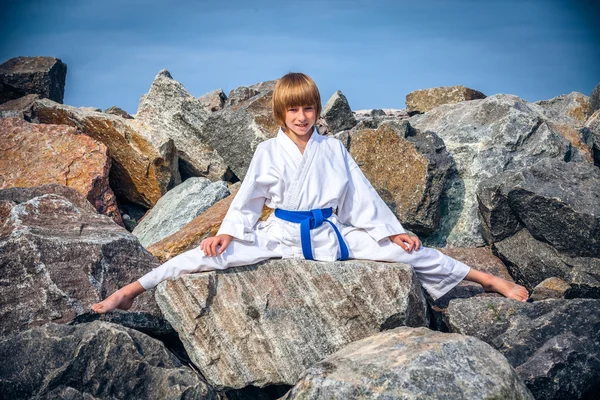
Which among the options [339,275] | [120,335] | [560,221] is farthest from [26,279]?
[560,221]

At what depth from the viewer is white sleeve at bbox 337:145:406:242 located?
469 centimetres

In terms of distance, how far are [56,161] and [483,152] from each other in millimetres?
5633

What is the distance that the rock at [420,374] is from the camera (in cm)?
303

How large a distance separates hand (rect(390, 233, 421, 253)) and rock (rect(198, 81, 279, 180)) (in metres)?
4.13

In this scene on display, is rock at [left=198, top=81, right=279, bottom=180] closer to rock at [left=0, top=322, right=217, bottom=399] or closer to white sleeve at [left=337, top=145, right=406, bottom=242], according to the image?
white sleeve at [left=337, top=145, right=406, bottom=242]

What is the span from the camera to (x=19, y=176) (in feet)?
26.1

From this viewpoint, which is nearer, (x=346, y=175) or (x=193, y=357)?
(x=193, y=357)

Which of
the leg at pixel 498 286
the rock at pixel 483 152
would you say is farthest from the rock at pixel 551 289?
the rock at pixel 483 152

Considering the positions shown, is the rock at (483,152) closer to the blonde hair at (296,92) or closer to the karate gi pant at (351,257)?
the karate gi pant at (351,257)

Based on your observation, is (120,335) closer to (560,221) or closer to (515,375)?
(515,375)

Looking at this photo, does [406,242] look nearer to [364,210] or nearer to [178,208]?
[364,210]

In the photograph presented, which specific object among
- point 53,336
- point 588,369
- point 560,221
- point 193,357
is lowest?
point 193,357

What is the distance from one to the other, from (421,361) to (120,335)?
1.89 metres

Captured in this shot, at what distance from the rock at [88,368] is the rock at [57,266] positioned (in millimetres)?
772
